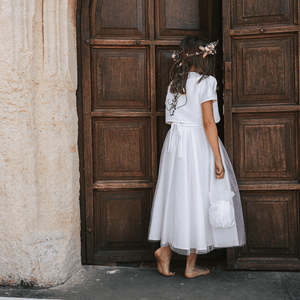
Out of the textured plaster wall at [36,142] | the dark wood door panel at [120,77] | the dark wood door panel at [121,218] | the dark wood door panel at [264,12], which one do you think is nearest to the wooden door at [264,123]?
the dark wood door panel at [264,12]

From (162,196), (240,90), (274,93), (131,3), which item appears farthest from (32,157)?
(274,93)

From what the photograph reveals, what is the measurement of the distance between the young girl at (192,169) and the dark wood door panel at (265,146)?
0.25 meters

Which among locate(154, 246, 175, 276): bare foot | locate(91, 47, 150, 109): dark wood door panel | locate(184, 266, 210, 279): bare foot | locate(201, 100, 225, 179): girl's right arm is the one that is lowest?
locate(184, 266, 210, 279): bare foot

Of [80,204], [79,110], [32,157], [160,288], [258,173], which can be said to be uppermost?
[79,110]

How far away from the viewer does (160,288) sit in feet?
8.09

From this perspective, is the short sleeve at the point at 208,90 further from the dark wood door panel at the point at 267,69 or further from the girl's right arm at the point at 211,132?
the dark wood door panel at the point at 267,69

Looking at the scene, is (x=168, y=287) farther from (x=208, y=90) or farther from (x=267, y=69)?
(x=267, y=69)

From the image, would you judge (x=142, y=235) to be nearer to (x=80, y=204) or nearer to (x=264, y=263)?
(x=80, y=204)

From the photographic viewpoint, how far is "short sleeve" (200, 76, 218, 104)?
8.02ft

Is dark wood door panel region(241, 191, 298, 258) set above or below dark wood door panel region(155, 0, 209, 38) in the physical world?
below

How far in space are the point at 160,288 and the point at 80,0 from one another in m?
2.48

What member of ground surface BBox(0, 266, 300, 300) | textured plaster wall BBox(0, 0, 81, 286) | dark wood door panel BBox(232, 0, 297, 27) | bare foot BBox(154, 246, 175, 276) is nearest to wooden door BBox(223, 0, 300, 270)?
dark wood door panel BBox(232, 0, 297, 27)

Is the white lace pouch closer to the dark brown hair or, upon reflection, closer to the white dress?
the white dress

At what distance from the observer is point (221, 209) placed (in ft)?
7.84
